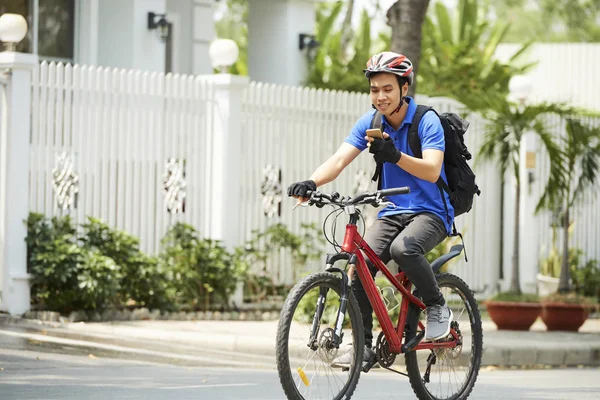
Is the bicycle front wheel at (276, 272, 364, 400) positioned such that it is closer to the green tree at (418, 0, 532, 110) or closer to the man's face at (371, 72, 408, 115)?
the man's face at (371, 72, 408, 115)

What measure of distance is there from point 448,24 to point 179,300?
13.7 m

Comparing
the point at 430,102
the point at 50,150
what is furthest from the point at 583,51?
the point at 50,150

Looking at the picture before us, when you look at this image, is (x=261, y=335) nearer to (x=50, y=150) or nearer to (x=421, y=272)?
(x=50, y=150)

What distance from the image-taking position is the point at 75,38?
55.6 ft

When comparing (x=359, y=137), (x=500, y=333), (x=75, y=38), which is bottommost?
(x=500, y=333)

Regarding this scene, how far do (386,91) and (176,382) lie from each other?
2.56 m

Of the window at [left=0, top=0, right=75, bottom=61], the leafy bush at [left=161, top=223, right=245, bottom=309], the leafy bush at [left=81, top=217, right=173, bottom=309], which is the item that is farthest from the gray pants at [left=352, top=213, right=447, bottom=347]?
the window at [left=0, top=0, right=75, bottom=61]

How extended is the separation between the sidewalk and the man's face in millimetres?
3915

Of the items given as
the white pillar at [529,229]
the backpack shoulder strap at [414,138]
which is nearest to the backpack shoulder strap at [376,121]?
the backpack shoulder strap at [414,138]

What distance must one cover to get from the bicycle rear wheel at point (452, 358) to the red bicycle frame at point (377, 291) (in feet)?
0.20

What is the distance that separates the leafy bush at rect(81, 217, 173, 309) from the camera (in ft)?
39.0

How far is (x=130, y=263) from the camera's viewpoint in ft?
39.2

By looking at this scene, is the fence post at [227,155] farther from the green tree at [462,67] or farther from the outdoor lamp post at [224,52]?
the green tree at [462,67]

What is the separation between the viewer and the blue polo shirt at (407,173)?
6840mm
